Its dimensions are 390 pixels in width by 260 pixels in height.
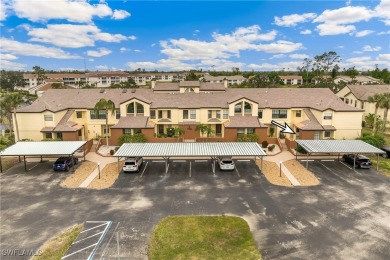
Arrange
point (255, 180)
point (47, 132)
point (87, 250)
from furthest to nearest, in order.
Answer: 1. point (47, 132)
2. point (255, 180)
3. point (87, 250)

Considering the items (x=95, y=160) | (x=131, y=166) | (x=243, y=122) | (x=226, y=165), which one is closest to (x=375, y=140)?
(x=243, y=122)

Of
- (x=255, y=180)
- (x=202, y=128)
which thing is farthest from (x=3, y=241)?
(x=202, y=128)

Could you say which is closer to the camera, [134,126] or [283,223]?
[283,223]

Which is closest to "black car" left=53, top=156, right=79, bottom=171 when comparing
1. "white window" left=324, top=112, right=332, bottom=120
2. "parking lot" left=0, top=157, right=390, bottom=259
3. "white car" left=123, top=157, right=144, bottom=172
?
"parking lot" left=0, top=157, right=390, bottom=259

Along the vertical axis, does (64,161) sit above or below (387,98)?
below

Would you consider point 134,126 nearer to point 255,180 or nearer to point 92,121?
point 92,121

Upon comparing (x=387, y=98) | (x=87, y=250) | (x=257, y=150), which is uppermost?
(x=387, y=98)

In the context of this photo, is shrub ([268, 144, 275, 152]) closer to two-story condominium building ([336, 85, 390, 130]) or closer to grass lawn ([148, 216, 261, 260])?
grass lawn ([148, 216, 261, 260])
